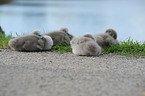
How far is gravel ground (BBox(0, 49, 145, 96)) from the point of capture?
3242 millimetres

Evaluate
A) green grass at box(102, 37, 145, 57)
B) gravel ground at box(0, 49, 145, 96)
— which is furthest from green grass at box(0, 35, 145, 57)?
gravel ground at box(0, 49, 145, 96)

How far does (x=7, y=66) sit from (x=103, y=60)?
2432 mm

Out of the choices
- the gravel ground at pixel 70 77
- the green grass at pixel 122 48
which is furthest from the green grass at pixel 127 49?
the gravel ground at pixel 70 77

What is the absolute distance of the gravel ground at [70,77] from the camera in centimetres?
324

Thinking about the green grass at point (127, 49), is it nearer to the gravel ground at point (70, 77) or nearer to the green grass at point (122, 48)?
the green grass at point (122, 48)

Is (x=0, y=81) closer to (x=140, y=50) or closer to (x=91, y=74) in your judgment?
(x=91, y=74)

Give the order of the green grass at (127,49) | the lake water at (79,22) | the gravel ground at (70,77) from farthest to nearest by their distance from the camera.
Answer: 1. the lake water at (79,22)
2. the green grass at (127,49)
3. the gravel ground at (70,77)

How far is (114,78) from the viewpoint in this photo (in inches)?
154

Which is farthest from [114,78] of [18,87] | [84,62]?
[18,87]

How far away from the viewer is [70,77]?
389 cm

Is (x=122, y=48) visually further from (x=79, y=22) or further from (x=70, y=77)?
Result: (x=79, y=22)

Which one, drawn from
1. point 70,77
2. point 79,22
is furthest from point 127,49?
point 79,22

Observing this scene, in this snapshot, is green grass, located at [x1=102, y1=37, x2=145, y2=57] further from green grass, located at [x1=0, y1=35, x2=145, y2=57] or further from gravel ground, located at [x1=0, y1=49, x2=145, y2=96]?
gravel ground, located at [x1=0, y1=49, x2=145, y2=96]

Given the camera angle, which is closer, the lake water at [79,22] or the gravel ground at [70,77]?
the gravel ground at [70,77]
